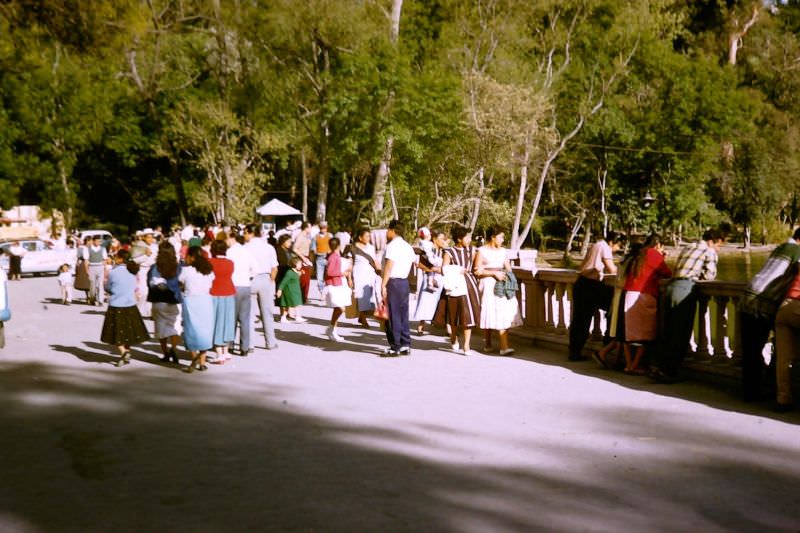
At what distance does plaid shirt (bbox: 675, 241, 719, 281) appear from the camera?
10.6m

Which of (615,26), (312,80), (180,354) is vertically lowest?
(180,354)

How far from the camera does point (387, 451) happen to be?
7609 millimetres

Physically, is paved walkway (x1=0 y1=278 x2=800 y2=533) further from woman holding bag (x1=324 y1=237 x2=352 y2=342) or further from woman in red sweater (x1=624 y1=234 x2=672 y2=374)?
woman holding bag (x1=324 y1=237 x2=352 y2=342)

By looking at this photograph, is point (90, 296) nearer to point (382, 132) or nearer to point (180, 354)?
point (180, 354)

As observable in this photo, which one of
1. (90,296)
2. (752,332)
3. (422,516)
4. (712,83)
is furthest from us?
(712,83)

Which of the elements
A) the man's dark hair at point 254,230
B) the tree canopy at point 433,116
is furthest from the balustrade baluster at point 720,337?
the tree canopy at point 433,116

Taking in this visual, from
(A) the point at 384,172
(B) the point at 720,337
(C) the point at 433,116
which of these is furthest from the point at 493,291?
(A) the point at 384,172

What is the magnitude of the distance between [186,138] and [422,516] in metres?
45.5

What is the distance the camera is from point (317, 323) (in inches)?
712

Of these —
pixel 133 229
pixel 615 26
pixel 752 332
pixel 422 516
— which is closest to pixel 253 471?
pixel 422 516

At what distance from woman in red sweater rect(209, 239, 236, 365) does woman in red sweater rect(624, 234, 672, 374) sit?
5055 mm

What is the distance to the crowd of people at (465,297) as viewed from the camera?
9312mm

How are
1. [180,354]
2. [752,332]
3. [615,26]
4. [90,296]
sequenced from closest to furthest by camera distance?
[752,332] < [180,354] < [90,296] < [615,26]

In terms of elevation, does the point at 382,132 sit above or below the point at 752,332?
above
